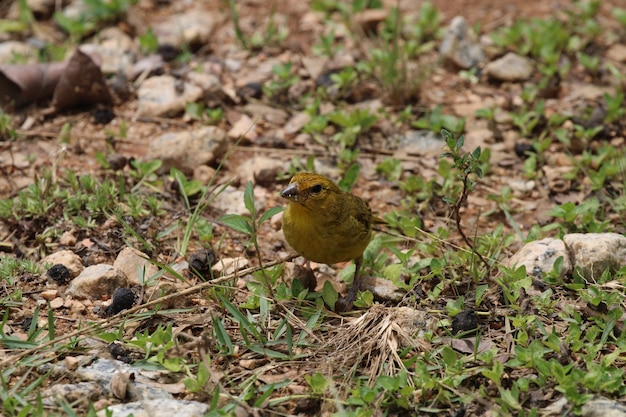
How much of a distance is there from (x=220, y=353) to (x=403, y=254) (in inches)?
54.6

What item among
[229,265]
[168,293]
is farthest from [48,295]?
[229,265]

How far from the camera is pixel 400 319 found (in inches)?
168

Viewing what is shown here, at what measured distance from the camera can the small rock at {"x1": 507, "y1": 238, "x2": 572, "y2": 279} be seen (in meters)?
4.60

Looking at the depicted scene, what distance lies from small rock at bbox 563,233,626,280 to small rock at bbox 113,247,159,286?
260 centimetres

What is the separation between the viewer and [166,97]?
655 cm

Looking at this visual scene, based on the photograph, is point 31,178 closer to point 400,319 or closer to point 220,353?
point 220,353

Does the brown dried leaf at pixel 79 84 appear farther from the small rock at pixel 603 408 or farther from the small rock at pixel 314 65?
the small rock at pixel 603 408

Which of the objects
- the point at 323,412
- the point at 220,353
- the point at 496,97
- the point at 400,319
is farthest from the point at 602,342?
the point at 496,97

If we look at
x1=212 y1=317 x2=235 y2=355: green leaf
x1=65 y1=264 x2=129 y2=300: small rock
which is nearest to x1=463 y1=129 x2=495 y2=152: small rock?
x1=212 y1=317 x2=235 y2=355: green leaf

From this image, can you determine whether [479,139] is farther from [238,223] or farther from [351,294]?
[238,223]

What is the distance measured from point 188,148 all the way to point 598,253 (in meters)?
3.03

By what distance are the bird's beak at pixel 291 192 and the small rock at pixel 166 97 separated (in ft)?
7.61

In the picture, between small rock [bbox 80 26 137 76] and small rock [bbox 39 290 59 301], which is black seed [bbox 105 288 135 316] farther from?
small rock [bbox 80 26 137 76]


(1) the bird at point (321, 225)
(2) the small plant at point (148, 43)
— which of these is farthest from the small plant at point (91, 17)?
(1) the bird at point (321, 225)
